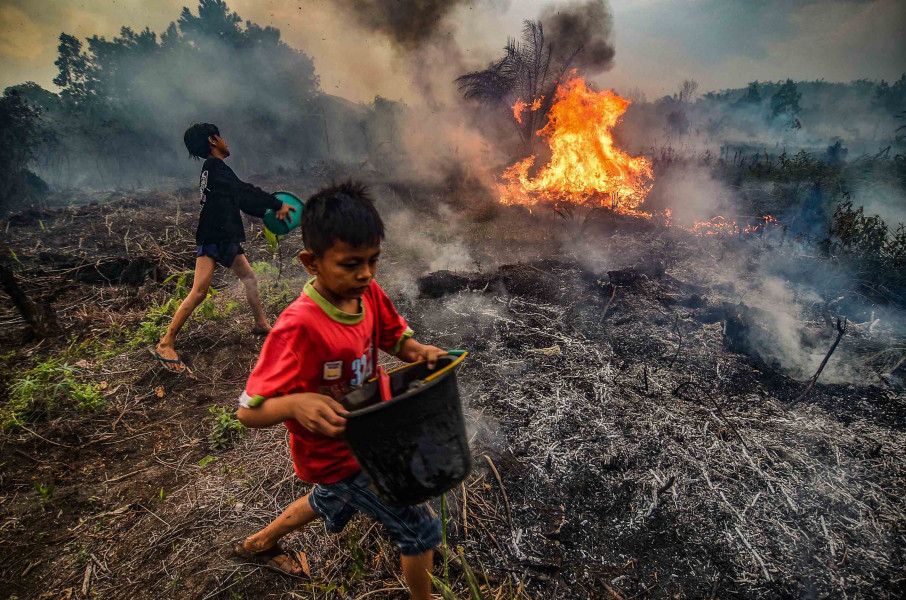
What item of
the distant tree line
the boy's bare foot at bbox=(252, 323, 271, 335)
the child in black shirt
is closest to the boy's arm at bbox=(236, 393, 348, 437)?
the child in black shirt

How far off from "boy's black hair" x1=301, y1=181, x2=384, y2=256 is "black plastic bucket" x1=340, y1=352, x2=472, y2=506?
59cm

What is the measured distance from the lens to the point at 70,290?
16.5 ft

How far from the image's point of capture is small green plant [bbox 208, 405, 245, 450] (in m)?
2.73

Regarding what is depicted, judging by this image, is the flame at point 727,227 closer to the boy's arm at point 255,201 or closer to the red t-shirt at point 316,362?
the boy's arm at point 255,201

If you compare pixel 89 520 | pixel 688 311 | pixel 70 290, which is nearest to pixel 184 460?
pixel 89 520

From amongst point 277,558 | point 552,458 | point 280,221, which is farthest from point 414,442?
point 280,221

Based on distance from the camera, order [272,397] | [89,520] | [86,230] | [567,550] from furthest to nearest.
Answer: [86,230] < [89,520] < [567,550] < [272,397]

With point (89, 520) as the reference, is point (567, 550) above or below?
below

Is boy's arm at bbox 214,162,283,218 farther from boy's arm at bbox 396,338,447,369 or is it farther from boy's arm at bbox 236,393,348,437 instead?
boy's arm at bbox 236,393,348,437

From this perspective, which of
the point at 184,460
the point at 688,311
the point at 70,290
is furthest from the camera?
the point at 70,290

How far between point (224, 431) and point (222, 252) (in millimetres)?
1794

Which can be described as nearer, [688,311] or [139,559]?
[139,559]

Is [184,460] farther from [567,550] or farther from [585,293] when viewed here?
[585,293]

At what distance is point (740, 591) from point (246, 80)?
30.4 m
